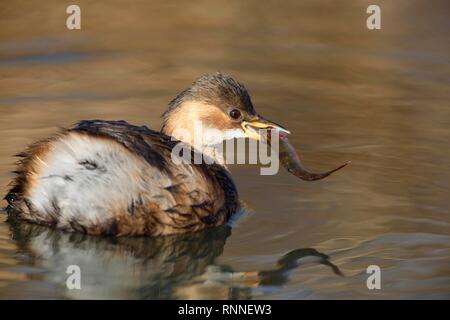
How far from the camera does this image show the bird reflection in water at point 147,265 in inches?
234

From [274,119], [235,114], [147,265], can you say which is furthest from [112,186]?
[274,119]

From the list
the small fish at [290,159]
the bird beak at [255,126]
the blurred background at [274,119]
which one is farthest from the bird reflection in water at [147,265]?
the bird beak at [255,126]

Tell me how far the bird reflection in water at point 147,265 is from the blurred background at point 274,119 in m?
0.01

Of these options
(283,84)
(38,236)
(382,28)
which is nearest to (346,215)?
(38,236)

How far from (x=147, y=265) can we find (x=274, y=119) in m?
3.50

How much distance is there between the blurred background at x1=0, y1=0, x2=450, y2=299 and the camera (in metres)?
6.23

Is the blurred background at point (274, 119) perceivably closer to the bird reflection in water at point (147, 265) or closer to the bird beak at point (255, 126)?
the bird reflection in water at point (147, 265)

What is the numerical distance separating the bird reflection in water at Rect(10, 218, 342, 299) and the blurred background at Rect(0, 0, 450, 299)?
0.01m

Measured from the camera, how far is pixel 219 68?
10961 mm

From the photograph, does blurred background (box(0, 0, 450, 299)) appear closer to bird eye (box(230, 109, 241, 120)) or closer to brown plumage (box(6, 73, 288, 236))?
brown plumage (box(6, 73, 288, 236))

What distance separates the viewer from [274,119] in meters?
9.54

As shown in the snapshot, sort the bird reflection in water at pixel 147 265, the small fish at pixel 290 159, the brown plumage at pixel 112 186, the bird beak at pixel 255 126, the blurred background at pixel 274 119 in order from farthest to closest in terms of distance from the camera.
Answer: the bird beak at pixel 255 126, the small fish at pixel 290 159, the brown plumage at pixel 112 186, the blurred background at pixel 274 119, the bird reflection in water at pixel 147 265

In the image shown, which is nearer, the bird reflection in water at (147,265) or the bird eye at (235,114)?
the bird reflection in water at (147,265)

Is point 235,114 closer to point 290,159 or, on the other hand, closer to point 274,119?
point 290,159
